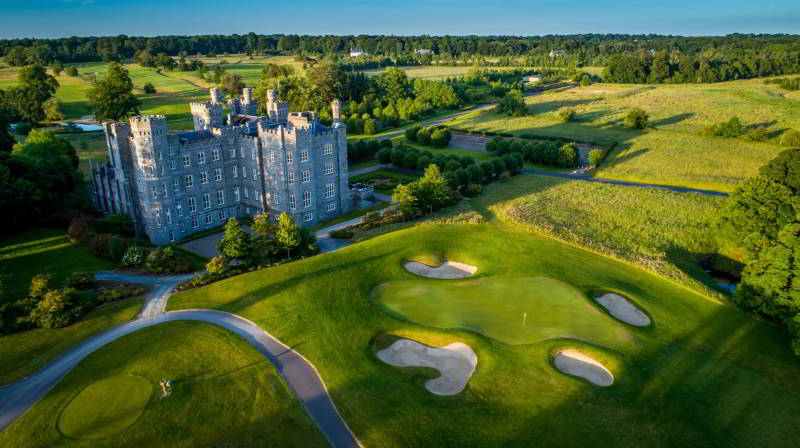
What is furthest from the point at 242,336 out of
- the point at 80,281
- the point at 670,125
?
the point at 670,125

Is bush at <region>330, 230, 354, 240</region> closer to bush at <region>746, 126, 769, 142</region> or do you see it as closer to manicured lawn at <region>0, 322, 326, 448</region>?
manicured lawn at <region>0, 322, 326, 448</region>

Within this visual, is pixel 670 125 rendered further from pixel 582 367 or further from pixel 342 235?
pixel 582 367

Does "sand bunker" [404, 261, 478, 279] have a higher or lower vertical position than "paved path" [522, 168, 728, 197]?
lower

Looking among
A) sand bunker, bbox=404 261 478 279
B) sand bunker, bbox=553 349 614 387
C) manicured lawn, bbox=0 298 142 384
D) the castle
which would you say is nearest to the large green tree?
the castle

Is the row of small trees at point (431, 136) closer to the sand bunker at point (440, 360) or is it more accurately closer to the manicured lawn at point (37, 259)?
the manicured lawn at point (37, 259)

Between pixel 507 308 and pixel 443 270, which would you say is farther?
pixel 443 270

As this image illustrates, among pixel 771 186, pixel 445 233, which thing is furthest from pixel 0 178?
pixel 771 186

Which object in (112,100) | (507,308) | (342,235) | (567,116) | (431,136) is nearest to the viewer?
(507,308)
